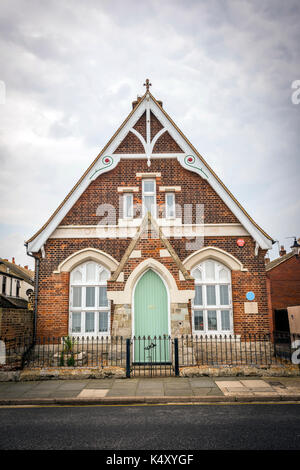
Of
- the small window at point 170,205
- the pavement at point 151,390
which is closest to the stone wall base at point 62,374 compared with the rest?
the pavement at point 151,390

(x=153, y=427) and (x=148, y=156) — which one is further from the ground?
(x=148, y=156)

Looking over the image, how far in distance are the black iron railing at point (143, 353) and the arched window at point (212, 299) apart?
71 cm

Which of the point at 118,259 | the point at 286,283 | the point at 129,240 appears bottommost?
the point at 118,259

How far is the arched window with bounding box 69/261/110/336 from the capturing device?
42.9ft

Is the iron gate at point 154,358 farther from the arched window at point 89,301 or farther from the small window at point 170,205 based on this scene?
the small window at point 170,205

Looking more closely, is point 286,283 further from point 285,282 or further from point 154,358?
point 154,358

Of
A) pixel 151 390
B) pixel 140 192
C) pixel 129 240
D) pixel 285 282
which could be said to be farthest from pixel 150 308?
pixel 285 282

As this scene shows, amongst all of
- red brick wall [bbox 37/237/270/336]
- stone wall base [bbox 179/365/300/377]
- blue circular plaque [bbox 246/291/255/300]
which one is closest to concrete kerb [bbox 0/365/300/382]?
stone wall base [bbox 179/365/300/377]

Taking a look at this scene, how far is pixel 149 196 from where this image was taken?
45.8 ft

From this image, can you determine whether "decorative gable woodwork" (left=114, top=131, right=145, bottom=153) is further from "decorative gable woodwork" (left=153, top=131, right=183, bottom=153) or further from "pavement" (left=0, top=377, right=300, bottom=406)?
"pavement" (left=0, top=377, right=300, bottom=406)

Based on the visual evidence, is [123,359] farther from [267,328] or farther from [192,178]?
[192,178]

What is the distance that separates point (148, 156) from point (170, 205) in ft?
6.99

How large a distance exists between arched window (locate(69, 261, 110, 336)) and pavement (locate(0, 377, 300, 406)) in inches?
127

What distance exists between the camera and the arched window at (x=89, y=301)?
1307 cm
